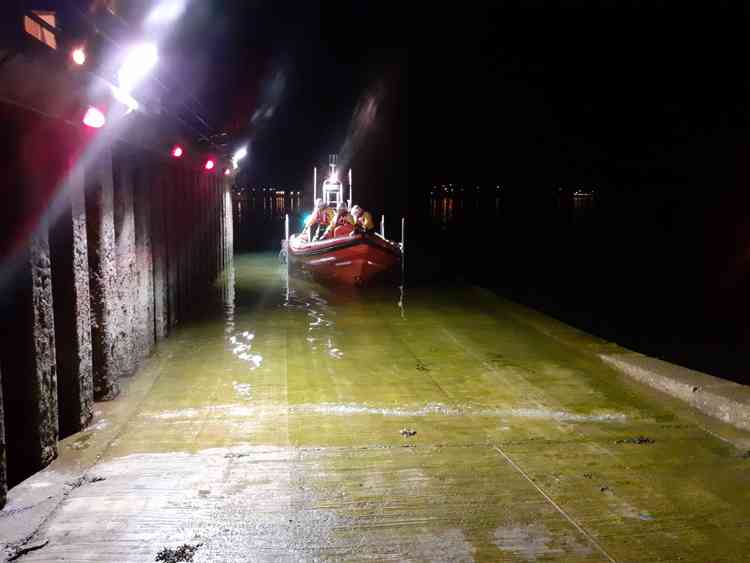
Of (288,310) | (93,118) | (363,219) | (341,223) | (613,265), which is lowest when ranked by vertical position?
(613,265)

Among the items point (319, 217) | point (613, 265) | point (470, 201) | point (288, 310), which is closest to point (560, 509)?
point (288, 310)

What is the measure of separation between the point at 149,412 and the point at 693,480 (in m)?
4.46

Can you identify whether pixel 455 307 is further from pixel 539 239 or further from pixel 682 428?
pixel 539 239

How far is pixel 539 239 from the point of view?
34156 millimetres

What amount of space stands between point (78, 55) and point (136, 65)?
138 cm

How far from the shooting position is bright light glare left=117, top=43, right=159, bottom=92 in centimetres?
520

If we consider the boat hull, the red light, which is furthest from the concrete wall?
the boat hull

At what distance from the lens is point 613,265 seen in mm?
23719

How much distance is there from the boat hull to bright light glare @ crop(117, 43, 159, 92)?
8754mm

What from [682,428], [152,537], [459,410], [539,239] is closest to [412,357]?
[459,410]

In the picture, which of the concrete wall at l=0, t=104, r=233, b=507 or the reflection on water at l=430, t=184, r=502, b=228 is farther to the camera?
the reflection on water at l=430, t=184, r=502, b=228

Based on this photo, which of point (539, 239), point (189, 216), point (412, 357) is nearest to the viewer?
point (412, 357)

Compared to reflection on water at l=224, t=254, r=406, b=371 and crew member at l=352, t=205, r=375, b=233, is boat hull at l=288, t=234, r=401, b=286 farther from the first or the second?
crew member at l=352, t=205, r=375, b=233

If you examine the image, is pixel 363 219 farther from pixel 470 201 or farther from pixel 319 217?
pixel 470 201
